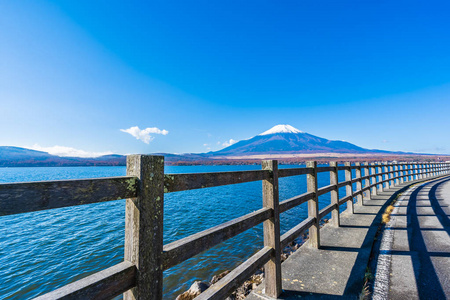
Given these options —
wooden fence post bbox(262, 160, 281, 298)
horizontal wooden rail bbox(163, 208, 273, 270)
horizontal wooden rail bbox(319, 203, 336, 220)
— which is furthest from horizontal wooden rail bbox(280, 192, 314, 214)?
horizontal wooden rail bbox(319, 203, 336, 220)

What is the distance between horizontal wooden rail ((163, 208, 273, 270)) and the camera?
1737 mm

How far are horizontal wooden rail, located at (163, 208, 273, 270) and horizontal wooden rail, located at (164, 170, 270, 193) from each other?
1.47 feet

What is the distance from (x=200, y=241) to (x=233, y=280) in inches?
28.4

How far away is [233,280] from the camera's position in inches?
91.7

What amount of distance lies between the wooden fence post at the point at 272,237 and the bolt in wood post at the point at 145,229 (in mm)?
1776

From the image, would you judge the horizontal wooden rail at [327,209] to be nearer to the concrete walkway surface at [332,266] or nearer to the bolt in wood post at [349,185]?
the concrete walkway surface at [332,266]

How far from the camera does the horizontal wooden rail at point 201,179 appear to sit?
1.77 m

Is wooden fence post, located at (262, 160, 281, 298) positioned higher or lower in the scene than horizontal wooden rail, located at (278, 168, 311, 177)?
lower

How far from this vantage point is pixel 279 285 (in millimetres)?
2984

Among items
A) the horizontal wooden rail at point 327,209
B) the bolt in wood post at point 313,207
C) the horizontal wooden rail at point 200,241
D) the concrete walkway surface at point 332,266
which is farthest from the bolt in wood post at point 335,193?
the horizontal wooden rail at point 200,241

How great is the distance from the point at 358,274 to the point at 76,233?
50.9 ft

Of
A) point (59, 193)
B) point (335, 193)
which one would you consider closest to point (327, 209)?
point (335, 193)

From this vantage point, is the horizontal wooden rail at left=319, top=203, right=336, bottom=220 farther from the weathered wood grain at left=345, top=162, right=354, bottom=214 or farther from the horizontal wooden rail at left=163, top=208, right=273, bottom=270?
the horizontal wooden rail at left=163, top=208, right=273, bottom=270

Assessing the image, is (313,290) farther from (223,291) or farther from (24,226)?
(24,226)
